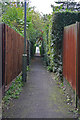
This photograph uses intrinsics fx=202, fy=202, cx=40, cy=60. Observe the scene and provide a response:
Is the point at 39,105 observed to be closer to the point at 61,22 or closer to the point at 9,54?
the point at 9,54

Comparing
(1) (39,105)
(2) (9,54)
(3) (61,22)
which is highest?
(3) (61,22)

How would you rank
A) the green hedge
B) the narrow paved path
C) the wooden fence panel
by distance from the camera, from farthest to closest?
the green hedge, the wooden fence panel, the narrow paved path

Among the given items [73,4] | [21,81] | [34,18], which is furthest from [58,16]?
[73,4]

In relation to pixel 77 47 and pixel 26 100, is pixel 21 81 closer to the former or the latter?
pixel 26 100

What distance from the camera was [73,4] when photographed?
36.8 m

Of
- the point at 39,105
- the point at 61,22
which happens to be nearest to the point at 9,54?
the point at 39,105

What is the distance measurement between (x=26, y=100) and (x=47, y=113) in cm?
128

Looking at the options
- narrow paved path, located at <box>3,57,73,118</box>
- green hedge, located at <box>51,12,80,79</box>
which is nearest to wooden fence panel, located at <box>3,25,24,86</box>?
narrow paved path, located at <box>3,57,73,118</box>

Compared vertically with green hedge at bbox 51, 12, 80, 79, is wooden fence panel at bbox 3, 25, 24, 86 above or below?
below

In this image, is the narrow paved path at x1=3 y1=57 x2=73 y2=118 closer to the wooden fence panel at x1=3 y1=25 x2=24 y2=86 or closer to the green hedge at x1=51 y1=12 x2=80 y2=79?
the wooden fence panel at x1=3 y1=25 x2=24 y2=86

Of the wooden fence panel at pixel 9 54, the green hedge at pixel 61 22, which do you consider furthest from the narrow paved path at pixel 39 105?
the green hedge at pixel 61 22

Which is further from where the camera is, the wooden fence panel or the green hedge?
the green hedge

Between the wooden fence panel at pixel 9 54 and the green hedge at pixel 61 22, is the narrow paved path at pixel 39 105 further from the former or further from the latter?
the green hedge at pixel 61 22

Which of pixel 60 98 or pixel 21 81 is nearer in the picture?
pixel 60 98
